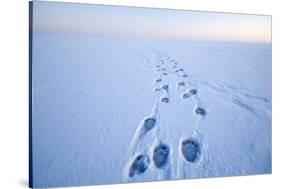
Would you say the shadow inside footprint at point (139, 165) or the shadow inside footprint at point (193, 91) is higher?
the shadow inside footprint at point (193, 91)

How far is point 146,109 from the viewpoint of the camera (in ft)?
8.42

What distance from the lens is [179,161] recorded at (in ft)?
8.48

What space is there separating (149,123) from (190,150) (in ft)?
1.01

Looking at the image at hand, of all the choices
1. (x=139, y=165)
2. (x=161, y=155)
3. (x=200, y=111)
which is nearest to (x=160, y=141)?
(x=161, y=155)

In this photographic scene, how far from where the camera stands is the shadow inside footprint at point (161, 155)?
8.39ft

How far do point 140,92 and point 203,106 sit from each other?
42cm

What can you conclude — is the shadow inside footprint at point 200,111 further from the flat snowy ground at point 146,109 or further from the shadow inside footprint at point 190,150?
the shadow inside footprint at point 190,150

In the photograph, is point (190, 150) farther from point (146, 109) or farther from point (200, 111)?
point (146, 109)

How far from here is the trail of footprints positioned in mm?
2533

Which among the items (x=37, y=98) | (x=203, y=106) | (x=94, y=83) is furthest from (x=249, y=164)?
(x=37, y=98)

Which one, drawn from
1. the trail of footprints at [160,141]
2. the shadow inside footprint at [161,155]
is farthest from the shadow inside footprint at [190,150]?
the shadow inside footprint at [161,155]

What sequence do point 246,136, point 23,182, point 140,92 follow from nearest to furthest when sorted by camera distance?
1. point 23,182
2. point 140,92
3. point 246,136

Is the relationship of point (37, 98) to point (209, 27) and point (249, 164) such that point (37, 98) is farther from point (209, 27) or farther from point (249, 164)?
point (249, 164)

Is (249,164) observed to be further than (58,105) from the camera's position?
Yes
